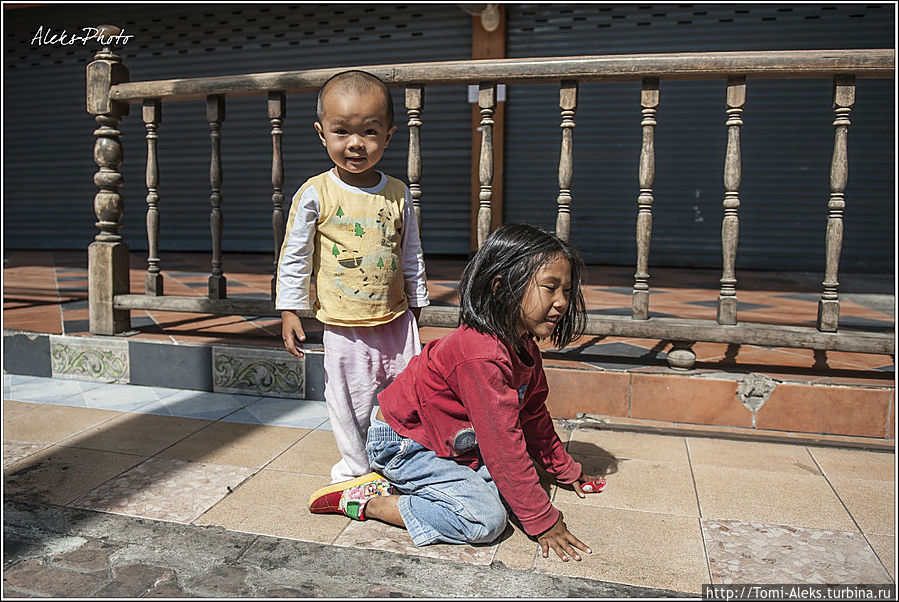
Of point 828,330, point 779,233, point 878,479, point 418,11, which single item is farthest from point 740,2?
point 878,479

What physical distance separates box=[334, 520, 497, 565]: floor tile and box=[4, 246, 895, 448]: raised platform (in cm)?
117

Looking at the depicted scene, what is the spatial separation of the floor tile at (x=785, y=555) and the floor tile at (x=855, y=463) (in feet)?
1.69

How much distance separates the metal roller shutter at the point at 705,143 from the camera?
7.74 meters

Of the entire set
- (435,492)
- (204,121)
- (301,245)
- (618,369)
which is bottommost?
(435,492)

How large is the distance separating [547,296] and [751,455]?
121 cm

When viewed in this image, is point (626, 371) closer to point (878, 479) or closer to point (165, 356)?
point (878, 479)

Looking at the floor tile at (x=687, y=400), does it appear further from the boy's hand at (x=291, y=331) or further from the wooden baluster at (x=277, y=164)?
the wooden baluster at (x=277, y=164)

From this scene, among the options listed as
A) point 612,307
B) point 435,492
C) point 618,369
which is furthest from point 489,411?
point 612,307

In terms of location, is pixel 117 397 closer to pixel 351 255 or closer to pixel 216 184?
pixel 216 184

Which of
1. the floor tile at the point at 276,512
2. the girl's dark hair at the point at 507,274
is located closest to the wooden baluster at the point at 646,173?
the girl's dark hair at the point at 507,274

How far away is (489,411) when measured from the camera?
1911mm

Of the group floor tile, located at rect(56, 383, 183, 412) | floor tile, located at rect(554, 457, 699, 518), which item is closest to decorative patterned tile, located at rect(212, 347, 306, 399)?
floor tile, located at rect(56, 383, 183, 412)

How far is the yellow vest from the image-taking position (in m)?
2.21

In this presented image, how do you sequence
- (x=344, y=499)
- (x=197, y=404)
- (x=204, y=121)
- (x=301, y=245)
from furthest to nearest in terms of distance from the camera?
(x=204, y=121) < (x=197, y=404) < (x=301, y=245) < (x=344, y=499)
